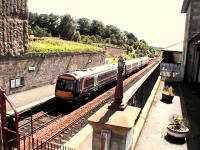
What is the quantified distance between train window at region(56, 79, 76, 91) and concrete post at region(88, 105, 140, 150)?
15111mm

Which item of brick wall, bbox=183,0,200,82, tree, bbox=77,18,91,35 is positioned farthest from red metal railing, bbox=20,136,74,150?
tree, bbox=77,18,91,35

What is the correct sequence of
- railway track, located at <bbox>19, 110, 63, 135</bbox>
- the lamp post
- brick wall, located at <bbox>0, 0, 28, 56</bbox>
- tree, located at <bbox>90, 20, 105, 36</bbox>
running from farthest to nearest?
tree, located at <bbox>90, 20, 105, 36</bbox>
railway track, located at <bbox>19, 110, 63, 135</bbox>
the lamp post
brick wall, located at <bbox>0, 0, 28, 56</bbox>

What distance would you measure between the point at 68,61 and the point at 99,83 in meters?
9.31

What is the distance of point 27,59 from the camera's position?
81.8 feet

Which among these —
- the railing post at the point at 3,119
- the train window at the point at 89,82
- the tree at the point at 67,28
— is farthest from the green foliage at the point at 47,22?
the railing post at the point at 3,119

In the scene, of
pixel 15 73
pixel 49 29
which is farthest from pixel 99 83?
pixel 49 29

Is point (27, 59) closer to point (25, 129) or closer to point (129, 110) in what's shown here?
point (25, 129)

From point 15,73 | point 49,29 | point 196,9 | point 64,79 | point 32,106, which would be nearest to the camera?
point 32,106

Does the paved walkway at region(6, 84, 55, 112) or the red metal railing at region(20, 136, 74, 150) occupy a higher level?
the red metal railing at region(20, 136, 74, 150)

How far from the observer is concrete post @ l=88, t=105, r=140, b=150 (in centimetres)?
502

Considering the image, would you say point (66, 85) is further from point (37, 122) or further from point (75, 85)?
point (37, 122)

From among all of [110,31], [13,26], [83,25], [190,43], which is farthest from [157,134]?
[110,31]

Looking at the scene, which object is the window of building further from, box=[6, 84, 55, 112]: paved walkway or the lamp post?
the lamp post

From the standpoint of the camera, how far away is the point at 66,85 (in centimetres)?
2078
